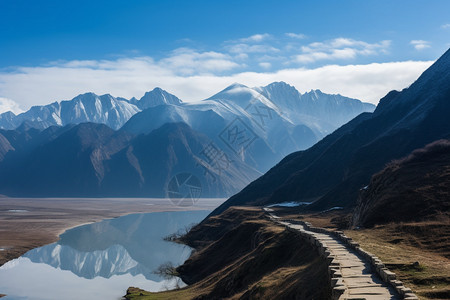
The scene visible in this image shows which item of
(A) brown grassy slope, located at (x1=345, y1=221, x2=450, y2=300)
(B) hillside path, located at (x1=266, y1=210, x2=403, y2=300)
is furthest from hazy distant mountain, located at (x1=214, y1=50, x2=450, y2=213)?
(B) hillside path, located at (x1=266, y1=210, x2=403, y2=300)

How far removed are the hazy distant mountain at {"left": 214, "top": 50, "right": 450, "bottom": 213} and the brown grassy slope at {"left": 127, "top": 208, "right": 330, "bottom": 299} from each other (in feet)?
101

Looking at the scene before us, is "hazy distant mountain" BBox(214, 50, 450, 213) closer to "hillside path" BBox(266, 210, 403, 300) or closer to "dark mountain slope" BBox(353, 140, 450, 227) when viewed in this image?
"dark mountain slope" BBox(353, 140, 450, 227)

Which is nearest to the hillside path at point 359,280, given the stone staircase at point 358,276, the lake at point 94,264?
the stone staircase at point 358,276

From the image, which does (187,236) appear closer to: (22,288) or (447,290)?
(22,288)

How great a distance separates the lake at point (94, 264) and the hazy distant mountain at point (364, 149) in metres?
28.1

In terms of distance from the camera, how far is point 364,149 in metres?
105

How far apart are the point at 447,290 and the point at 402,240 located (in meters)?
14.8

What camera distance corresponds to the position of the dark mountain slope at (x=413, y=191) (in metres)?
39.9

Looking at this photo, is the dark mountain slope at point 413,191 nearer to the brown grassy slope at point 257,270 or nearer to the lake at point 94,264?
the brown grassy slope at point 257,270

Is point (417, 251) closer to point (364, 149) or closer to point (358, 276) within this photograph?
point (358, 276)

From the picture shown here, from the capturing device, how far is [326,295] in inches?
802

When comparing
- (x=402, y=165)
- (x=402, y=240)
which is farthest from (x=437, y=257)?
(x=402, y=165)

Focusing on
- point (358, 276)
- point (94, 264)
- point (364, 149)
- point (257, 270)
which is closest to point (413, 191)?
point (257, 270)

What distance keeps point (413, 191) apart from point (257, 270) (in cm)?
1582
